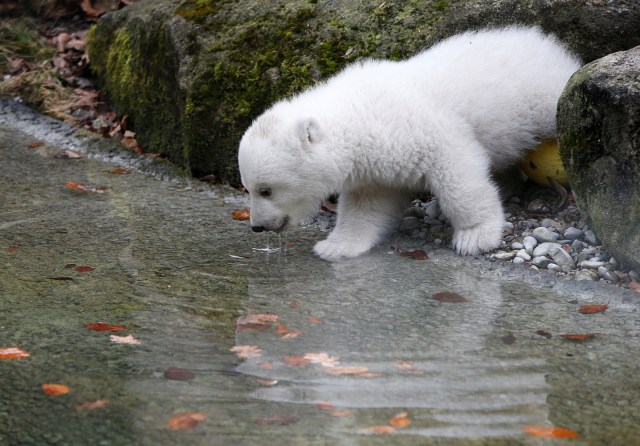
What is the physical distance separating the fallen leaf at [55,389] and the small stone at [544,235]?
2.69 m

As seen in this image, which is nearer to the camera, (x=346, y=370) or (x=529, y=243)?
(x=346, y=370)

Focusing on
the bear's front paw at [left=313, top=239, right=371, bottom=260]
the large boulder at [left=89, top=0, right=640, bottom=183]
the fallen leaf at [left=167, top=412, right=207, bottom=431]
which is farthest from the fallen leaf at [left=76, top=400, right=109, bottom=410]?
the large boulder at [left=89, top=0, right=640, bottom=183]

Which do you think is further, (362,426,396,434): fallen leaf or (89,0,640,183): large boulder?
(89,0,640,183): large boulder

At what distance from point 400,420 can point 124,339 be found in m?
1.23

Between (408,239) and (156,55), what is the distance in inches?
114

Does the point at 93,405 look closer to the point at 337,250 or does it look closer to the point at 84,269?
the point at 84,269

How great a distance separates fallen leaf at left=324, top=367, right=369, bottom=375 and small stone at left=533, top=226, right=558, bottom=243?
6.15 feet

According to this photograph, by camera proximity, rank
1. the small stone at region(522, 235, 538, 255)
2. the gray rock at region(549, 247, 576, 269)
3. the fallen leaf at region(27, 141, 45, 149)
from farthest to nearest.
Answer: the fallen leaf at region(27, 141, 45, 149) → the small stone at region(522, 235, 538, 255) → the gray rock at region(549, 247, 576, 269)

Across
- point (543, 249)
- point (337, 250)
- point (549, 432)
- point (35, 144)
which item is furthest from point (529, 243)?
point (35, 144)

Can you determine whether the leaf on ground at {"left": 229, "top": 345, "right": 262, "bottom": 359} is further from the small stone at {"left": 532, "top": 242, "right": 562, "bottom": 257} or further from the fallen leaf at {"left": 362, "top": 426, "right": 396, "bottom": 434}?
the small stone at {"left": 532, "top": 242, "right": 562, "bottom": 257}

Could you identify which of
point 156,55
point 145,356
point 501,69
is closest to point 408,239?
point 501,69

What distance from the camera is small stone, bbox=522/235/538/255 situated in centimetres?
448

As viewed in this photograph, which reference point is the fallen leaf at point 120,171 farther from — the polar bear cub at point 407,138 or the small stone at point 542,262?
the small stone at point 542,262

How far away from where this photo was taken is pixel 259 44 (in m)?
6.00
